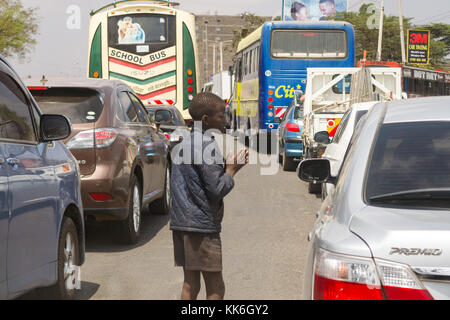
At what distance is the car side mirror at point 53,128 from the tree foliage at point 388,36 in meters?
55.4

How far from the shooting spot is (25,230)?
4406mm

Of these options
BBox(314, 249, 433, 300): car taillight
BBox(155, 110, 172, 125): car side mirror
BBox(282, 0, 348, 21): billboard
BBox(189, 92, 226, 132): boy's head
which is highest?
BBox(282, 0, 348, 21): billboard

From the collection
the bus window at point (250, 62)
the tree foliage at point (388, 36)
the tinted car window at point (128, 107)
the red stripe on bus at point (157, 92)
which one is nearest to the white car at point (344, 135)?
the tinted car window at point (128, 107)

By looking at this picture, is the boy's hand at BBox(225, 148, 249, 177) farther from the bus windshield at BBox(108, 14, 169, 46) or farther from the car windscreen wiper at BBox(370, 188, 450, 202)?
the bus windshield at BBox(108, 14, 169, 46)

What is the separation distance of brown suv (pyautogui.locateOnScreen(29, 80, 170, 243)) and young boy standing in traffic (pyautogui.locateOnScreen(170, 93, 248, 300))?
3.22 m

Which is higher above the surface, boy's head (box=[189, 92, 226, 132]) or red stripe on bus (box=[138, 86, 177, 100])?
boy's head (box=[189, 92, 226, 132])

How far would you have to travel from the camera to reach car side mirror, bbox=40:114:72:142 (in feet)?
17.1

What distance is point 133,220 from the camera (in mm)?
8117

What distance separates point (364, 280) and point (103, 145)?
5186mm

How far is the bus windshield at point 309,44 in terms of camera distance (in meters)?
21.6

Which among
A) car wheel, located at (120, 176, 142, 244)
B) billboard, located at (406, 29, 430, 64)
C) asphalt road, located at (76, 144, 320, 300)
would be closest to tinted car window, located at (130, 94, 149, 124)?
car wheel, located at (120, 176, 142, 244)

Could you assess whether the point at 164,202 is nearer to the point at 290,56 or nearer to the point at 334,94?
the point at 334,94
